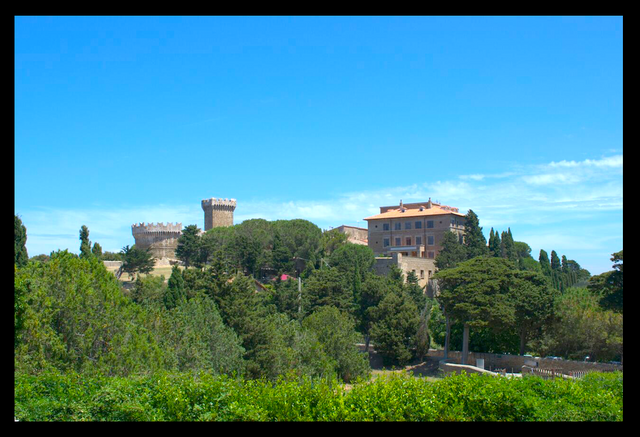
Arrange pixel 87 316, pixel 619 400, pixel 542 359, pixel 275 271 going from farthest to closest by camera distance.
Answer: pixel 275 271, pixel 542 359, pixel 87 316, pixel 619 400

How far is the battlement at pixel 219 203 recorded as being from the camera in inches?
3031

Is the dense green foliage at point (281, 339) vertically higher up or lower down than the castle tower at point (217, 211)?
lower down

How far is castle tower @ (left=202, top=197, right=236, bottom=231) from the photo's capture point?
77.2 m

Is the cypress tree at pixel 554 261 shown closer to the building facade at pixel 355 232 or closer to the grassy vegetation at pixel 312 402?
the building facade at pixel 355 232

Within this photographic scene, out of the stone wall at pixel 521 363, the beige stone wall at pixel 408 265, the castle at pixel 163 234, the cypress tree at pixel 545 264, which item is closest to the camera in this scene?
the stone wall at pixel 521 363

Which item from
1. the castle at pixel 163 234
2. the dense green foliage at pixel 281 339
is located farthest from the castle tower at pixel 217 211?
the dense green foliage at pixel 281 339

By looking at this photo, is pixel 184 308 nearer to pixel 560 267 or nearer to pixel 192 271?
pixel 192 271

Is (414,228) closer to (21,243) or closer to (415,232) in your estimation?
(415,232)

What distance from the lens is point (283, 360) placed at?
75.2ft

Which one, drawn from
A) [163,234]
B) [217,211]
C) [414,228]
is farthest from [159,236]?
[414,228]

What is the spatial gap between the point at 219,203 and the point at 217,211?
1181 mm

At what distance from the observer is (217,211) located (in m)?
77.6
